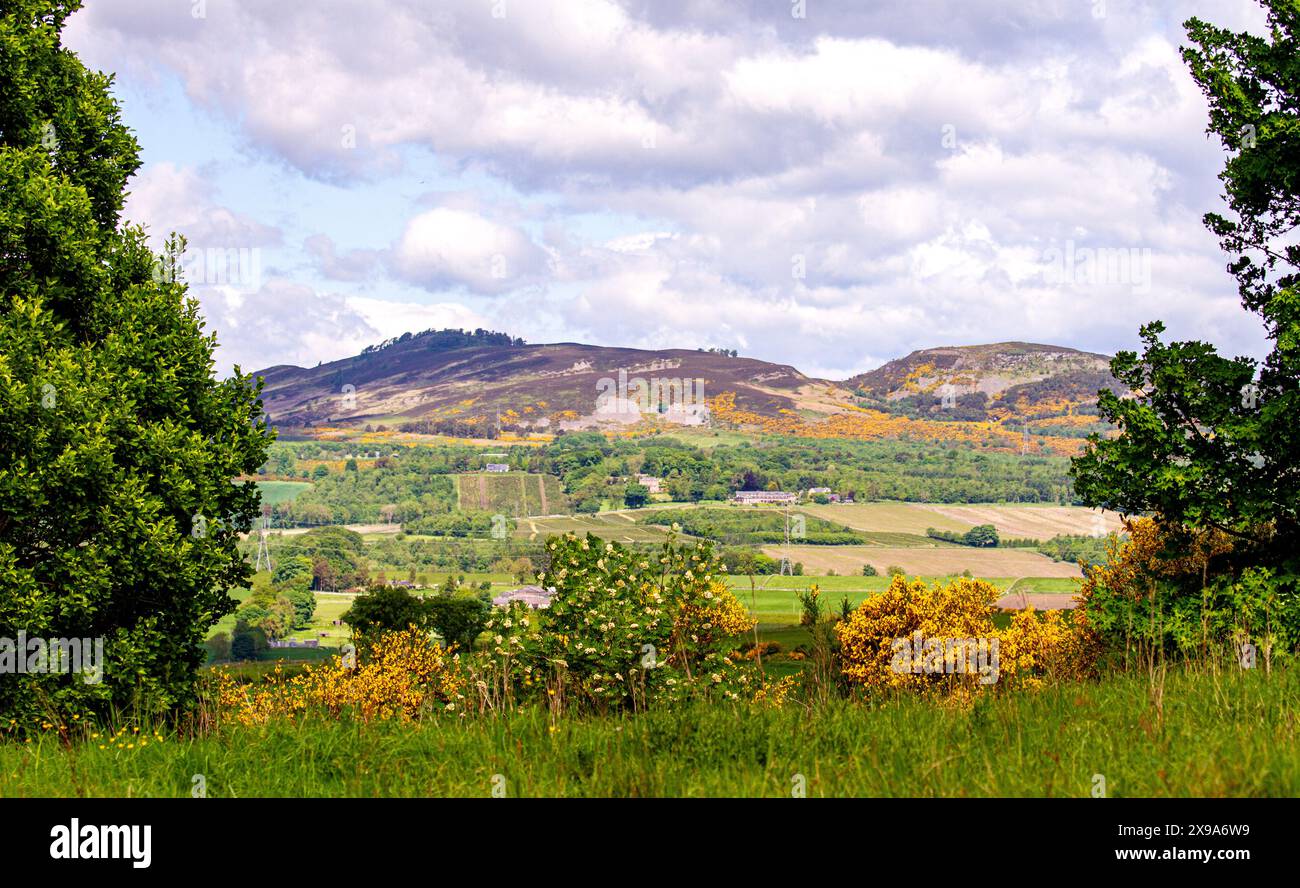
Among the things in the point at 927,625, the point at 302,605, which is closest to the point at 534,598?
the point at 302,605

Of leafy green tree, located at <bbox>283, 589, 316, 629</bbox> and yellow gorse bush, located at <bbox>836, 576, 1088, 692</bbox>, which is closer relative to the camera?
yellow gorse bush, located at <bbox>836, 576, 1088, 692</bbox>

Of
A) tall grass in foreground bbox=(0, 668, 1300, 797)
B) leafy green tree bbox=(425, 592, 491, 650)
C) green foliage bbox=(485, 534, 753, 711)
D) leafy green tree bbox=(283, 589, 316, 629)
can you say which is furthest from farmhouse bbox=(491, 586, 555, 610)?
leafy green tree bbox=(283, 589, 316, 629)

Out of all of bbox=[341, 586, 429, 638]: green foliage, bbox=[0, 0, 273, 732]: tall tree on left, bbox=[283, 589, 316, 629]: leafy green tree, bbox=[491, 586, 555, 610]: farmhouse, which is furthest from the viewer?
bbox=[283, 589, 316, 629]: leafy green tree

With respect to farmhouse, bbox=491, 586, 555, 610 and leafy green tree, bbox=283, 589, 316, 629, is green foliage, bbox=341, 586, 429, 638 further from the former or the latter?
leafy green tree, bbox=283, 589, 316, 629

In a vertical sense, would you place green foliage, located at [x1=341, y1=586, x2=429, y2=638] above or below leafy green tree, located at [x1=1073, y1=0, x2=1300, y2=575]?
below

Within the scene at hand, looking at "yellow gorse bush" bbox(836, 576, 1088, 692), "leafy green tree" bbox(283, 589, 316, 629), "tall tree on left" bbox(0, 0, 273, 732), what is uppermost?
"tall tree on left" bbox(0, 0, 273, 732)

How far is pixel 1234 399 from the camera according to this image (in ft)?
68.8

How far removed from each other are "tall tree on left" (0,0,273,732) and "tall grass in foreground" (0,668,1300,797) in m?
10.1

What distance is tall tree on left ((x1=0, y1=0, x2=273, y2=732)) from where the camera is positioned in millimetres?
17094

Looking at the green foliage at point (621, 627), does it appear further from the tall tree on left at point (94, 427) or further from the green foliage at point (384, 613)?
the green foliage at point (384, 613)

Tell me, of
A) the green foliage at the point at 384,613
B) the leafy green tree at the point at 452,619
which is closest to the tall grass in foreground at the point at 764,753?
the green foliage at the point at 384,613

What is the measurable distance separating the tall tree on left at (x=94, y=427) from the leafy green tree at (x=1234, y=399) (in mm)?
17484
